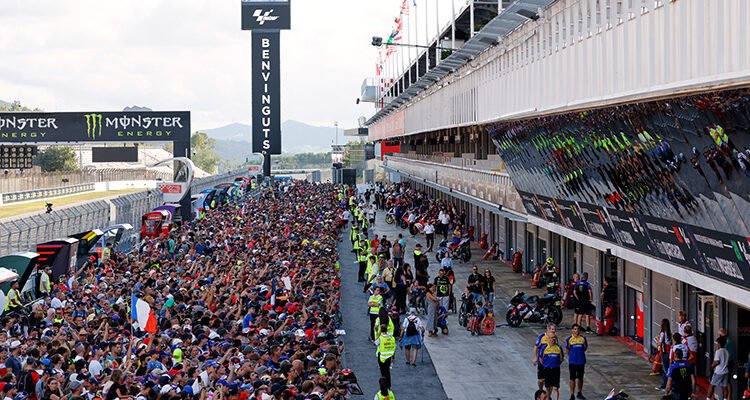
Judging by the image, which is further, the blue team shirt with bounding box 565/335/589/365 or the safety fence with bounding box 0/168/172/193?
the safety fence with bounding box 0/168/172/193

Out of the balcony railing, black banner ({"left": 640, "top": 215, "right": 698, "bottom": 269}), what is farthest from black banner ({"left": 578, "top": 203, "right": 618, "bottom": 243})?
the balcony railing

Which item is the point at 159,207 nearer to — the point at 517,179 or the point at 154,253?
the point at 154,253

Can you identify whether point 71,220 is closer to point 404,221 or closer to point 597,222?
point 404,221

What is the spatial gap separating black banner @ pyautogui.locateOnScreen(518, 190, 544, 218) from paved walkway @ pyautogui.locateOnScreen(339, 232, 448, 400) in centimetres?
478

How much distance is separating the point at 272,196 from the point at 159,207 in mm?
13392

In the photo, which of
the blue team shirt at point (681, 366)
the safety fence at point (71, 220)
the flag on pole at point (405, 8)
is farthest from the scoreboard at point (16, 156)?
the blue team shirt at point (681, 366)

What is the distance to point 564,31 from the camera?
19.1m

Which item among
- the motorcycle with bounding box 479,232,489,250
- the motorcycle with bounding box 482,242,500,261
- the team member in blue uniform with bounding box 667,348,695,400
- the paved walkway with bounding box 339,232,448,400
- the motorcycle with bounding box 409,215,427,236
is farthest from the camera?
the motorcycle with bounding box 409,215,427,236

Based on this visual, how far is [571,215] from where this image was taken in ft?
70.5

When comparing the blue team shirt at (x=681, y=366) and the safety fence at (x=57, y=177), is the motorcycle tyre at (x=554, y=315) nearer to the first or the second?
the blue team shirt at (x=681, y=366)

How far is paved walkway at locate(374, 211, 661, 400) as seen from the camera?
1719cm

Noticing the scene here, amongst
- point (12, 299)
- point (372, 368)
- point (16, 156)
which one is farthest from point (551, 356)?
point (16, 156)

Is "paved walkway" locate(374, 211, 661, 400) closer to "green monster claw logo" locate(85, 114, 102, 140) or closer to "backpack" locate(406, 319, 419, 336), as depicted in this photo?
"backpack" locate(406, 319, 419, 336)

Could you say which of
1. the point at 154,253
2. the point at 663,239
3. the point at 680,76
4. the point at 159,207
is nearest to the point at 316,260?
the point at 154,253
